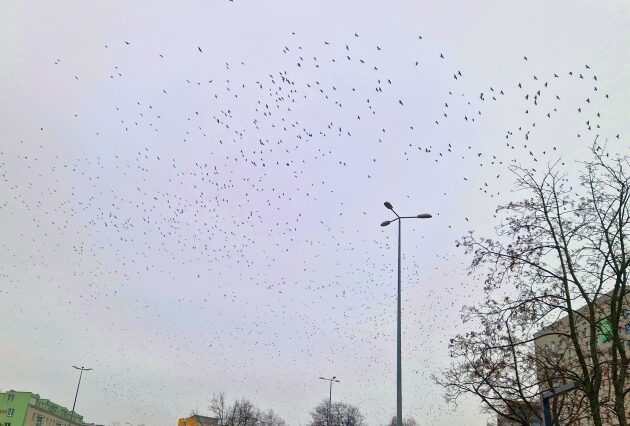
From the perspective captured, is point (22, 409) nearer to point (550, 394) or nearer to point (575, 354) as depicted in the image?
point (575, 354)

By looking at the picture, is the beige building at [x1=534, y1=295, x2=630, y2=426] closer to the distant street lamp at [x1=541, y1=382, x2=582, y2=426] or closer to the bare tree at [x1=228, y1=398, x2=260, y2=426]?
the distant street lamp at [x1=541, y1=382, x2=582, y2=426]

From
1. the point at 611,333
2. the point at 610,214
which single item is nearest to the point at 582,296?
the point at 611,333

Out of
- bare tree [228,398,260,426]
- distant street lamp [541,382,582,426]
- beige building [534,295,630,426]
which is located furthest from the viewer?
bare tree [228,398,260,426]

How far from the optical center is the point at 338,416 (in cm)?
10238

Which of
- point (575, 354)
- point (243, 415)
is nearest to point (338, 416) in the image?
point (243, 415)

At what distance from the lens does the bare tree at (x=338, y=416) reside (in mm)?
101312

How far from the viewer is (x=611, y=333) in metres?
15.1

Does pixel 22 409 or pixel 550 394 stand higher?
pixel 22 409

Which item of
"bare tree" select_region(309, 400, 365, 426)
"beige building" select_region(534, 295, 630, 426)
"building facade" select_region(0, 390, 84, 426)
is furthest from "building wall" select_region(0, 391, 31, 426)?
"beige building" select_region(534, 295, 630, 426)

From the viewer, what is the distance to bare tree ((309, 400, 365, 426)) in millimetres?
101312

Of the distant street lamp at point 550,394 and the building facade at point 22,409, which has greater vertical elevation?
the building facade at point 22,409

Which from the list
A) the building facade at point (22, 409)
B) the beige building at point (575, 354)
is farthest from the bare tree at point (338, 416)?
the beige building at point (575, 354)

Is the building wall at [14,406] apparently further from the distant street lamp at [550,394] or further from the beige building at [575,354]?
the distant street lamp at [550,394]

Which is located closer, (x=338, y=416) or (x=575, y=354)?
(x=575, y=354)
